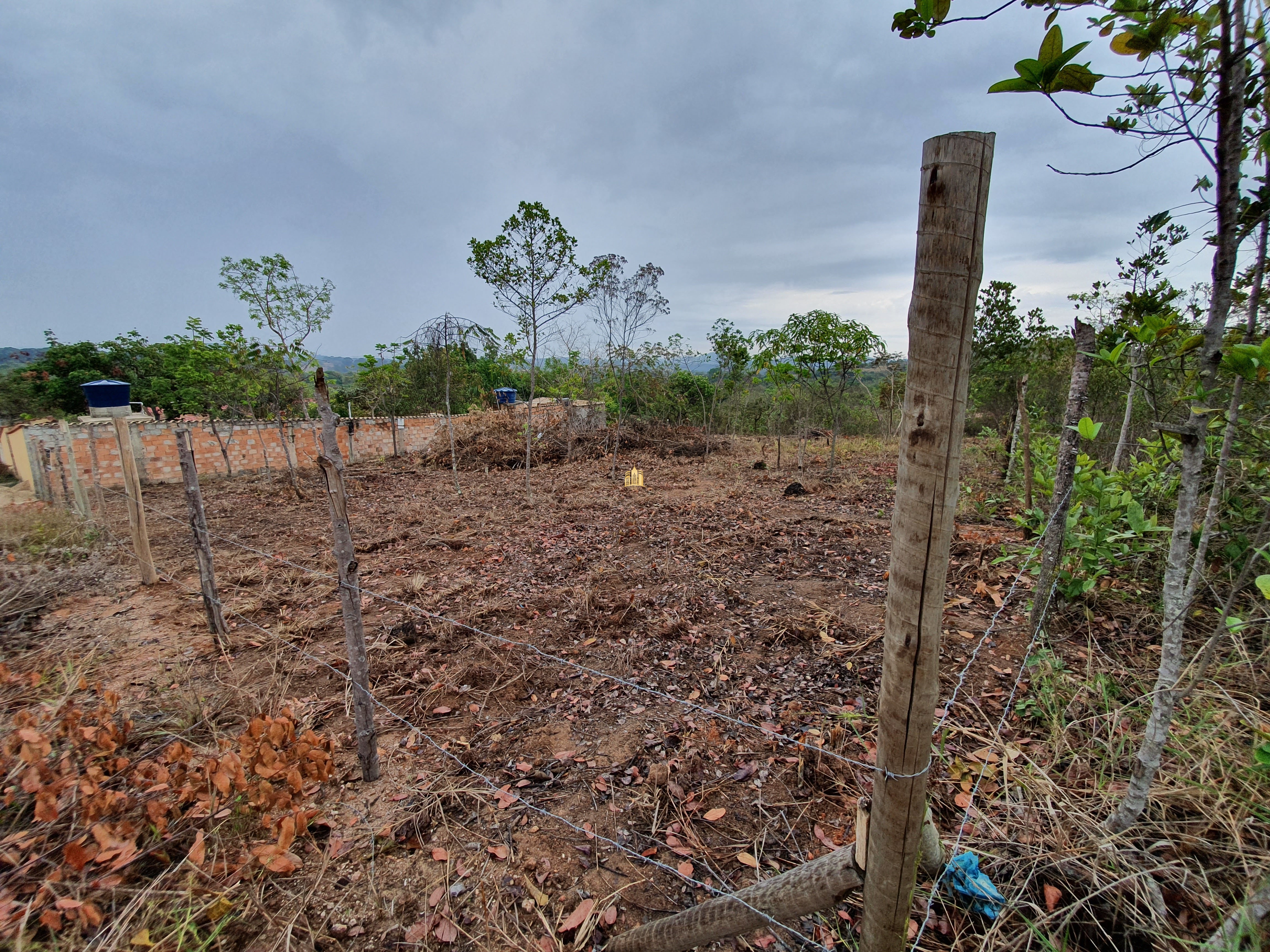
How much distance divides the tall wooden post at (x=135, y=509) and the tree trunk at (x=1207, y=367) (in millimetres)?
6272

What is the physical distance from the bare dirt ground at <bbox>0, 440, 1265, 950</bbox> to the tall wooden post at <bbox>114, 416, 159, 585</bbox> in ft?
0.66

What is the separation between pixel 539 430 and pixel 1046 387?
11.5 m

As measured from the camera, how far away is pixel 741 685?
9.41 ft

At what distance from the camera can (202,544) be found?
3463mm

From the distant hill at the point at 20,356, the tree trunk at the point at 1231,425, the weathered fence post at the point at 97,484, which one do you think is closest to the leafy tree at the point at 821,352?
the tree trunk at the point at 1231,425

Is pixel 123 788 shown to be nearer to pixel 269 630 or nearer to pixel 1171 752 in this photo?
pixel 269 630

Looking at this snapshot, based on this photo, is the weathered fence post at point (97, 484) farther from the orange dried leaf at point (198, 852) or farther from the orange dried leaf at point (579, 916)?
the orange dried leaf at point (579, 916)

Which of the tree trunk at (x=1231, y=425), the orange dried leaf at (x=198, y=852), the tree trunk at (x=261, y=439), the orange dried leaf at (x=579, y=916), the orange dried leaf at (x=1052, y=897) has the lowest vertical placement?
the orange dried leaf at (x=579, y=916)

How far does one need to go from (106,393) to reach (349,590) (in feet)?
30.3

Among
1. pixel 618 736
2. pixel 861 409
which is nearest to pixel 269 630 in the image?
pixel 618 736

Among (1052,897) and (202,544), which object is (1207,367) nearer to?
(1052,897)

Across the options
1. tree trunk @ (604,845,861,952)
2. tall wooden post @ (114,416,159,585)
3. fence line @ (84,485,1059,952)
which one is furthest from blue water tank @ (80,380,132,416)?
tree trunk @ (604,845,861,952)

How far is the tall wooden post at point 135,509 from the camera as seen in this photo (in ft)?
14.2

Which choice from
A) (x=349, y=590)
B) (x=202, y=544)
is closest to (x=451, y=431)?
(x=202, y=544)
